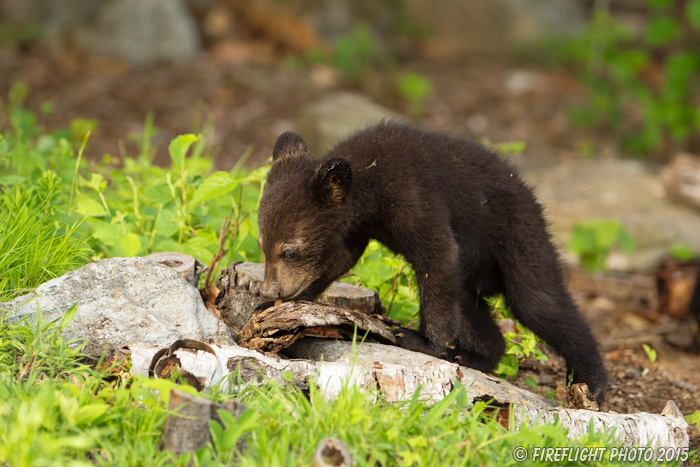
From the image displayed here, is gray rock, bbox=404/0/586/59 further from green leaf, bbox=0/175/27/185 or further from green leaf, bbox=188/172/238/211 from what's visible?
green leaf, bbox=0/175/27/185

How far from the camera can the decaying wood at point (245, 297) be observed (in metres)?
4.17

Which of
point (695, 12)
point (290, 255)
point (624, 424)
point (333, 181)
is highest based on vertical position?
point (695, 12)

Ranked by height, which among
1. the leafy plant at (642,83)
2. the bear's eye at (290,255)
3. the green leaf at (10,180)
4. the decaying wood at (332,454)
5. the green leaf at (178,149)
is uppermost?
the leafy plant at (642,83)

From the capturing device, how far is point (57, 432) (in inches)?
109

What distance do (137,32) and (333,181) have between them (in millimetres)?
9100

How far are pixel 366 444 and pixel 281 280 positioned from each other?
1412 mm

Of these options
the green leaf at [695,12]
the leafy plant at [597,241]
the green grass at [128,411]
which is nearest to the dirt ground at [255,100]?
the leafy plant at [597,241]

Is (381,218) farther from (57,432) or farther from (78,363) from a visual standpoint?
(57,432)

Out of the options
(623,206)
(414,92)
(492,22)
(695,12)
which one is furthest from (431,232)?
(492,22)

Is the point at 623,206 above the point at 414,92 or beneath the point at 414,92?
beneath

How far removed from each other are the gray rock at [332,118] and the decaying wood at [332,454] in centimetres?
636

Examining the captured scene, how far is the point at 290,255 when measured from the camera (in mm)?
4023

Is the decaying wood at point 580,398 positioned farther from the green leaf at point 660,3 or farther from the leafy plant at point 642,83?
Answer: the green leaf at point 660,3

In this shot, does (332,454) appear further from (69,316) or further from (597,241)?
(597,241)
